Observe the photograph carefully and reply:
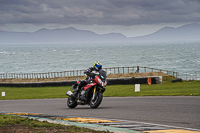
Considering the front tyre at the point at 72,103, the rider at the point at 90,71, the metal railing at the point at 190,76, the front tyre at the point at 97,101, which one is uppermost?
the rider at the point at 90,71

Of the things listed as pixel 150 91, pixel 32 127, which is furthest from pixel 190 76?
pixel 32 127

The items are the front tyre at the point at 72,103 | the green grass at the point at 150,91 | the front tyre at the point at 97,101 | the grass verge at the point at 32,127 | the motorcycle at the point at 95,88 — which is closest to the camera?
the grass verge at the point at 32,127

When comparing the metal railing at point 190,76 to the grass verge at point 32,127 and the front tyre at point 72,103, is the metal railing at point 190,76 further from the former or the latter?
the grass verge at point 32,127

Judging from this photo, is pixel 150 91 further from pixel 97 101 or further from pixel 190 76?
pixel 190 76

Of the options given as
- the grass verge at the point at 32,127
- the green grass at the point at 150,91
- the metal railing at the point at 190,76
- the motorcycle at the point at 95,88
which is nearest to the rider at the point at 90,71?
the motorcycle at the point at 95,88

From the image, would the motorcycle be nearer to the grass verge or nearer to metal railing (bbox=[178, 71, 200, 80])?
the grass verge

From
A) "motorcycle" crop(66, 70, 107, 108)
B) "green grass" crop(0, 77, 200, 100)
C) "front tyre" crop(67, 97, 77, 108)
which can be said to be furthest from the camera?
"green grass" crop(0, 77, 200, 100)

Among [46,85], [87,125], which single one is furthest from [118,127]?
[46,85]

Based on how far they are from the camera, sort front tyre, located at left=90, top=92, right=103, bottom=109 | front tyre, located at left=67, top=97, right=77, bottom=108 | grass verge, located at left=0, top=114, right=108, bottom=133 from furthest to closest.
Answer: front tyre, located at left=67, top=97, right=77, bottom=108 < front tyre, located at left=90, top=92, right=103, bottom=109 < grass verge, located at left=0, top=114, right=108, bottom=133

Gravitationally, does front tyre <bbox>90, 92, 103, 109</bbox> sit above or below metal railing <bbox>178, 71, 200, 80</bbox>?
above

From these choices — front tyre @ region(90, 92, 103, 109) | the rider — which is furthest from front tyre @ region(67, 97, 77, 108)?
front tyre @ region(90, 92, 103, 109)

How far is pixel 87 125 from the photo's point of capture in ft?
27.9

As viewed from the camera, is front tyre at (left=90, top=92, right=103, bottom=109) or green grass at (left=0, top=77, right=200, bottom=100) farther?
green grass at (left=0, top=77, right=200, bottom=100)

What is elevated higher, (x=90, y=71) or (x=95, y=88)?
(x=90, y=71)
